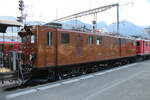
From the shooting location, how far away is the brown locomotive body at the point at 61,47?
1016cm

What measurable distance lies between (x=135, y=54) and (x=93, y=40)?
1268cm

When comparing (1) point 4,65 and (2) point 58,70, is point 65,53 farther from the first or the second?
(1) point 4,65

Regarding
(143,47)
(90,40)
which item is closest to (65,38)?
(90,40)

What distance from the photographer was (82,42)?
1355cm

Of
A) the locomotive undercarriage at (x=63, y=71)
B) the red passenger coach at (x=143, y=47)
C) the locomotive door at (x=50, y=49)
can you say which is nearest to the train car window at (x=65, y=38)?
the locomotive door at (x=50, y=49)

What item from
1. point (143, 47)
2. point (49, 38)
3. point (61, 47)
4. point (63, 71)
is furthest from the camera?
point (143, 47)

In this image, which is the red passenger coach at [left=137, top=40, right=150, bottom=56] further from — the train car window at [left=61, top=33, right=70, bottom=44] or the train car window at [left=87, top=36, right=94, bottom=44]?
the train car window at [left=61, top=33, right=70, bottom=44]

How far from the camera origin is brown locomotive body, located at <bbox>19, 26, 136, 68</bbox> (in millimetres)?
10164

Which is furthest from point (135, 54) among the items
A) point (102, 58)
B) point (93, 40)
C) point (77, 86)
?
point (77, 86)

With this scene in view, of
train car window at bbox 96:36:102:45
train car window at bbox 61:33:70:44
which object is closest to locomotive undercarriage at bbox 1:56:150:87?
train car window at bbox 61:33:70:44

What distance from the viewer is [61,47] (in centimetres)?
1148

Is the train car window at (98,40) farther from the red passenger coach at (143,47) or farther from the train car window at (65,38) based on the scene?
the red passenger coach at (143,47)

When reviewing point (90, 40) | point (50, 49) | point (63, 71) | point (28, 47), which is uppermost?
point (90, 40)

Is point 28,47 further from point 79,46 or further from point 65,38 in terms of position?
point 79,46
